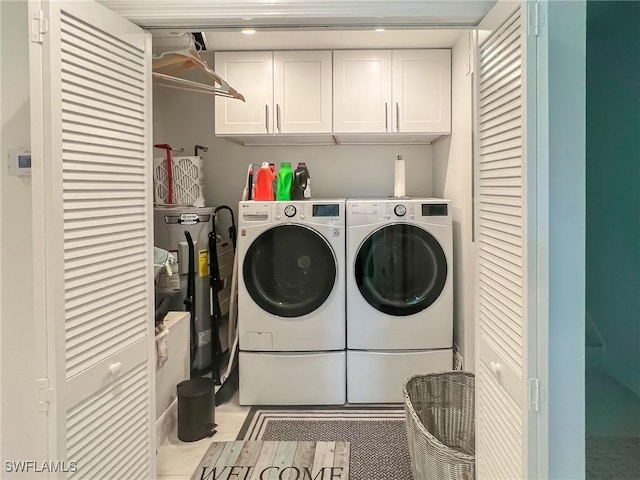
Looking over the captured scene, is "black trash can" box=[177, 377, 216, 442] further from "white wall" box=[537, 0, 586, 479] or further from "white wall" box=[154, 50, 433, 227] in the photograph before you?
"white wall" box=[537, 0, 586, 479]

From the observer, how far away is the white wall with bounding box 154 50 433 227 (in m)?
3.43

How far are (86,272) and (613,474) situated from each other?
162cm

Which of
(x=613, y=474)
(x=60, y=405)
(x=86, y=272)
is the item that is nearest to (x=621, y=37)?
(x=613, y=474)

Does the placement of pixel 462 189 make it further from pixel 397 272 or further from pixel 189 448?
pixel 189 448

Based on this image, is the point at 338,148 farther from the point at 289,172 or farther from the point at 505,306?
the point at 505,306

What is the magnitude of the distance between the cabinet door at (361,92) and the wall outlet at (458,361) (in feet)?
4.91

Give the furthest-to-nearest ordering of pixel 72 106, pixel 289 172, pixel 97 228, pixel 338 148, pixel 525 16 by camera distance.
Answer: pixel 338 148
pixel 289 172
pixel 97 228
pixel 72 106
pixel 525 16

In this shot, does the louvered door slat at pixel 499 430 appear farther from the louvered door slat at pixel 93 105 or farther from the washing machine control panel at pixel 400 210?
the louvered door slat at pixel 93 105

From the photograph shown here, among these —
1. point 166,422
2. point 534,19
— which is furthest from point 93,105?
point 166,422

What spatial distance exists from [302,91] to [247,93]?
36 cm

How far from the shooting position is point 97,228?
135cm

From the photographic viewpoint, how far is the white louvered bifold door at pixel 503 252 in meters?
1.14

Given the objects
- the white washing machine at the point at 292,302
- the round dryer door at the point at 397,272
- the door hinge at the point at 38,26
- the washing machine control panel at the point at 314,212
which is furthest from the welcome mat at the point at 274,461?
the door hinge at the point at 38,26

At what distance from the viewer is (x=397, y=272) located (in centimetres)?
271
